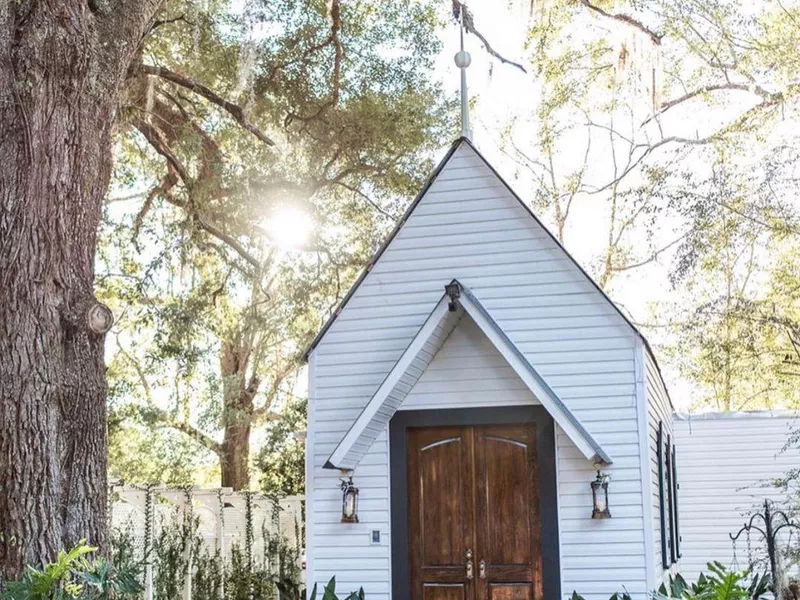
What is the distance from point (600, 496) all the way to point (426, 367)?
207 cm

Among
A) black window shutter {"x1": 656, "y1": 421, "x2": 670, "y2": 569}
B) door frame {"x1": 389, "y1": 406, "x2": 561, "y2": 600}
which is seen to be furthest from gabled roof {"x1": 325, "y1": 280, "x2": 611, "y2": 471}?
black window shutter {"x1": 656, "y1": 421, "x2": 670, "y2": 569}

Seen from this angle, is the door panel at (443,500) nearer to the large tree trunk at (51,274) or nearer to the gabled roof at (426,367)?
the gabled roof at (426,367)

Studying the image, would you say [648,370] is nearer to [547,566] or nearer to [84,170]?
[547,566]

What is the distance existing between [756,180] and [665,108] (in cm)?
716

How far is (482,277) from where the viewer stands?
30.5 feet

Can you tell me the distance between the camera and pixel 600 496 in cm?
852

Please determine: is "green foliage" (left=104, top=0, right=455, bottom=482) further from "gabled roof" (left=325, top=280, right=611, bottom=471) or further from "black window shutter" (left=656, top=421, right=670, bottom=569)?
"black window shutter" (left=656, top=421, right=670, bottom=569)

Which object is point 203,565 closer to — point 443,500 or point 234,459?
point 443,500

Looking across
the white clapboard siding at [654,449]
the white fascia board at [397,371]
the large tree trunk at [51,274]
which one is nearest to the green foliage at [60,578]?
the large tree trunk at [51,274]

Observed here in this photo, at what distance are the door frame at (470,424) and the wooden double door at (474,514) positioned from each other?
0.23 ft

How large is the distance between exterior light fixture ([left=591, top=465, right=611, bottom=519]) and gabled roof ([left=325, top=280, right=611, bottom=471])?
0.17 m

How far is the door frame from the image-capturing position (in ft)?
28.3

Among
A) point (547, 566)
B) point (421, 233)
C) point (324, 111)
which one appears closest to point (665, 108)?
point (324, 111)

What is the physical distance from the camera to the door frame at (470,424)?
862 cm
